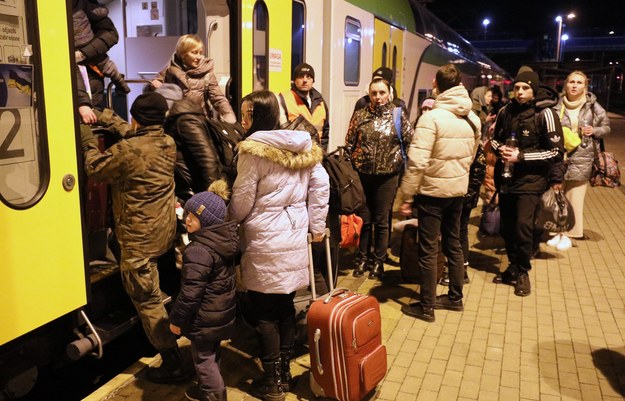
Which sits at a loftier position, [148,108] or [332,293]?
[148,108]

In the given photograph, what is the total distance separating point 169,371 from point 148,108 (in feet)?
5.43

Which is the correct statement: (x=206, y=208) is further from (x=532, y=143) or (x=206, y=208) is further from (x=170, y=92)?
(x=532, y=143)

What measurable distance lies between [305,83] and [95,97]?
5.63ft

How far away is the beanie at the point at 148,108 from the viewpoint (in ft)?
11.1

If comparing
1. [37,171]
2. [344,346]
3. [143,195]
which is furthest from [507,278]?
[37,171]

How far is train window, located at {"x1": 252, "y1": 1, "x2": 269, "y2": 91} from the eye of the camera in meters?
4.85

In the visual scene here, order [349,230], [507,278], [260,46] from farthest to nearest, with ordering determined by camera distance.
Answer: [507,278]
[349,230]
[260,46]

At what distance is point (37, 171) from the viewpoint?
2.94 metres

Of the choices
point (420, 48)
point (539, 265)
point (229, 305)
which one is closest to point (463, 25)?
point (420, 48)

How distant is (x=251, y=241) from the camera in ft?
11.0

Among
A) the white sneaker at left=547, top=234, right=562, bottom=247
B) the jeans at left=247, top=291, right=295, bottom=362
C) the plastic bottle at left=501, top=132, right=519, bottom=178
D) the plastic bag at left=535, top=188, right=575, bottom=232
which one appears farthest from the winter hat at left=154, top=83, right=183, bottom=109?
the white sneaker at left=547, top=234, right=562, bottom=247

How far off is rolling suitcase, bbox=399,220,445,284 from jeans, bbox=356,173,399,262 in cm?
25

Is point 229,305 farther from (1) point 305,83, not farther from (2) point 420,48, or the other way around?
(2) point 420,48

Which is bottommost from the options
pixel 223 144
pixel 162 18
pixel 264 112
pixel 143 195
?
pixel 143 195
